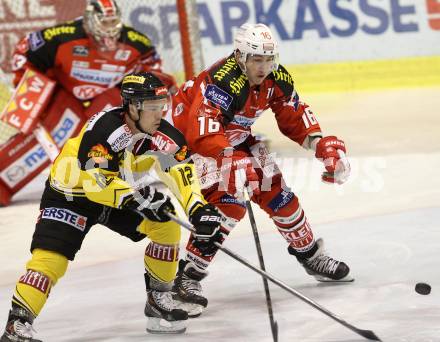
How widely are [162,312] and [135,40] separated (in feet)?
10.8

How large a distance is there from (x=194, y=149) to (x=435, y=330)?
1.29 meters

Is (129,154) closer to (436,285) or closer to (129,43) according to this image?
(436,285)

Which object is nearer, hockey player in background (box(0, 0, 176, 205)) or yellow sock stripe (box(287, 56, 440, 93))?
hockey player in background (box(0, 0, 176, 205))

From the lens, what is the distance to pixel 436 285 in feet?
16.5

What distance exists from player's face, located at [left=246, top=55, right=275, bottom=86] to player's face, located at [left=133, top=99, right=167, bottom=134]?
592 millimetres

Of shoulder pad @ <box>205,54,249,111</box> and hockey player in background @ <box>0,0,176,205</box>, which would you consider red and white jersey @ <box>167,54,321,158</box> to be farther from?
hockey player in background @ <box>0,0,176,205</box>

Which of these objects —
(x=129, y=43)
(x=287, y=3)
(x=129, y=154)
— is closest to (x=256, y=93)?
(x=129, y=154)

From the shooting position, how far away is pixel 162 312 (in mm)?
4680

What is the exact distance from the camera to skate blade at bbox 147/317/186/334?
467 cm

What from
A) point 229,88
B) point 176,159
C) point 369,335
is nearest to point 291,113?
point 229,88

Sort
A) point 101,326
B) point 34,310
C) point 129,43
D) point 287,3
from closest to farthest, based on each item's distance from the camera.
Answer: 1. point 34,310
2. point 101,326
3. point 129,43
4. point 287,3

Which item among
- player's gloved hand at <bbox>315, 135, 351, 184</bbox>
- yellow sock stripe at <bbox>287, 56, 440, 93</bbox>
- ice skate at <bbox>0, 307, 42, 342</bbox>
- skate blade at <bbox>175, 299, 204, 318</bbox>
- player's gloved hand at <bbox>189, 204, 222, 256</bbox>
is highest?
player's gloved hand at <bbox>189, 204, 222, 256</bbox>

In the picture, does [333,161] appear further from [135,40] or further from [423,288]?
[135,40]

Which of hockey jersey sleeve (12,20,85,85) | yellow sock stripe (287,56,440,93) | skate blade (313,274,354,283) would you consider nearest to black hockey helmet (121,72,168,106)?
skate blade (313,274,354,283)
